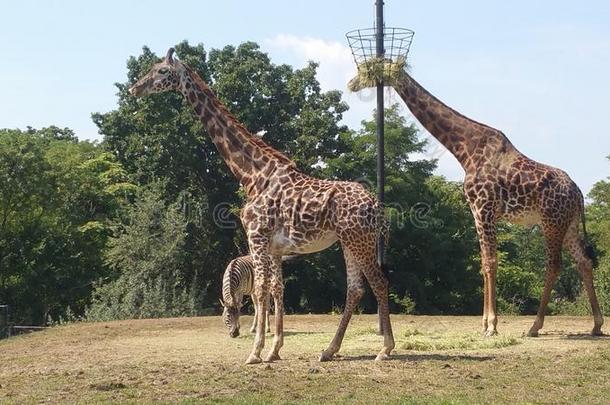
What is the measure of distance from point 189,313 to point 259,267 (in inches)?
635

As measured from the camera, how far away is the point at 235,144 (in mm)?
13727

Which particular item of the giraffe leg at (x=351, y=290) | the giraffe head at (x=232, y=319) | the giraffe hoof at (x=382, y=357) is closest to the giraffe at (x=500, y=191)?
the giraffe leg at (x=351, y=290)

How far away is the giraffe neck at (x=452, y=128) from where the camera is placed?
609 inches

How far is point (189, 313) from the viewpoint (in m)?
28.4

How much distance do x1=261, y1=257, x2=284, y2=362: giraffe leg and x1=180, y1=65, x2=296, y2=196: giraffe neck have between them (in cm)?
115

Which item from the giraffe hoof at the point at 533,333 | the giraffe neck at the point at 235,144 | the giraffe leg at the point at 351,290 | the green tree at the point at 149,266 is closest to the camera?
the giraffe leg at the point at 351,290

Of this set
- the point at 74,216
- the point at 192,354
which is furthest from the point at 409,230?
the point at 192,354

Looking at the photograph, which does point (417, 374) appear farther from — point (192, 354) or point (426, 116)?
point (426, 116)

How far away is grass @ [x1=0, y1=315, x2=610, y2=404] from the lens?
9922 millimetres

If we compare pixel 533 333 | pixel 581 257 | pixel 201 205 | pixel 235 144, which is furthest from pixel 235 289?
pixel 201 205

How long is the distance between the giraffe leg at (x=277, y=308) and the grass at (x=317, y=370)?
0.20 metres

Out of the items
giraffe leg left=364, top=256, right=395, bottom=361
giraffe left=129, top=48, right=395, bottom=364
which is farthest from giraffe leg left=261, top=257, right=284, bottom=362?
giraffe leg left=364, top=256, right=395, bottom=361

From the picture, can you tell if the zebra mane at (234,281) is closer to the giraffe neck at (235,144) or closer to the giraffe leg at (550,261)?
the giraffe neck at (235,144)

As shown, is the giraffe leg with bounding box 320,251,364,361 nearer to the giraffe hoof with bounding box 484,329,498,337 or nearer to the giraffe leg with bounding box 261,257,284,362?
the giraffe leg with bounding box 261,257,284,362
